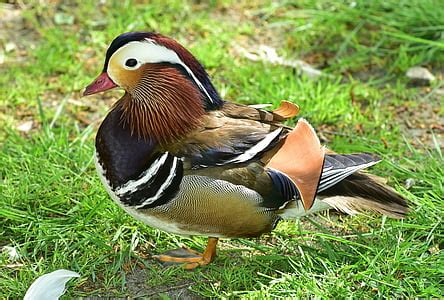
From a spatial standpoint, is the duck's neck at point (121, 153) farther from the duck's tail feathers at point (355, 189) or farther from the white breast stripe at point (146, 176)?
the duck's tail feathers at point (355, 189)

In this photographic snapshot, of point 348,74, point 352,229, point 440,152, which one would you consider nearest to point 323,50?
point 348,74

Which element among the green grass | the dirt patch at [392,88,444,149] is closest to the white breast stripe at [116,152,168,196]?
the green grass

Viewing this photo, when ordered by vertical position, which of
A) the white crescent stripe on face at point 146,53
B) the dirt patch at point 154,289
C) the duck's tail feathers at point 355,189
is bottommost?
the dirt patch at point 154,289

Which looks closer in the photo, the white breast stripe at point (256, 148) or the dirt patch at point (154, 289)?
the white breast stripe at point (256, 148)

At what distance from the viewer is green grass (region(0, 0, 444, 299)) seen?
3064 mm

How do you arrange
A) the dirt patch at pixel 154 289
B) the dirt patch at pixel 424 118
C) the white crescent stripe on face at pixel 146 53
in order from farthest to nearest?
the dirt patch at pixel 424 118 → the dirt patch at pixel 154 289 → the white crescent stripe on face at pixel 146 53

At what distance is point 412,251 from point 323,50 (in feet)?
6.11

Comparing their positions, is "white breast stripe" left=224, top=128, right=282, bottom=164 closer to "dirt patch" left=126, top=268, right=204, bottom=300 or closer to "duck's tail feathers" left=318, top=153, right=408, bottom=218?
"duck's tail feathers" left=318, top=153, right=408, bottom=218

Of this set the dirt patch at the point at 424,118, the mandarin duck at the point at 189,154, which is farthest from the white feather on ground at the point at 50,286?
the dirt patch at the point at 424,118

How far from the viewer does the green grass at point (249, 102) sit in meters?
3.06

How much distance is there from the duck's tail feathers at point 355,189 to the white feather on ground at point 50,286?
100 centimetres

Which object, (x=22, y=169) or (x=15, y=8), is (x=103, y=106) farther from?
(x=15, y=8)

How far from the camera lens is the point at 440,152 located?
3693 millimetres

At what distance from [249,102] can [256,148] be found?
51.6 inches
